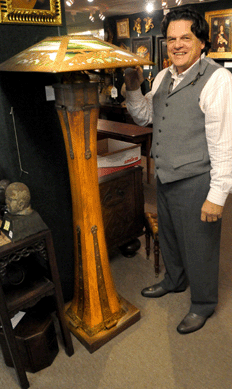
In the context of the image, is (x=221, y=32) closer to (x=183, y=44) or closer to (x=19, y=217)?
(x=183, y=44)

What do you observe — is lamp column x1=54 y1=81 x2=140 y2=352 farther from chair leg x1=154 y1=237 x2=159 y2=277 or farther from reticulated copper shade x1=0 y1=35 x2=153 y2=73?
chair leg x1=154 y1=237 x2=159 y2=277

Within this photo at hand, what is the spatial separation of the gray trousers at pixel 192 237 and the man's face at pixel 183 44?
1.89 feet

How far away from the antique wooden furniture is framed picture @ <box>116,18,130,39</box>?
18.0ft

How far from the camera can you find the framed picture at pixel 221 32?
4.33 m

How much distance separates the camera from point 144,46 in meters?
5.76

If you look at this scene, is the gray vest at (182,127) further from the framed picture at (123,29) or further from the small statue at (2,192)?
the framed picture at (123,29)

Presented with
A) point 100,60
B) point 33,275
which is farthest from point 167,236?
point 100,60

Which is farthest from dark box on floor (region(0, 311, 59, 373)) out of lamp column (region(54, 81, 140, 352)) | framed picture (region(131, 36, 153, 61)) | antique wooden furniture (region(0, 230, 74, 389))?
framed picture (region(131, 36, 153, 61))

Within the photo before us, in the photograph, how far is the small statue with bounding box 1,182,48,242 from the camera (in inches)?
59.7

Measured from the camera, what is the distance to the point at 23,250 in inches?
60.0

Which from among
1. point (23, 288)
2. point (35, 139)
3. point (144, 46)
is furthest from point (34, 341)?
point (144, 46)

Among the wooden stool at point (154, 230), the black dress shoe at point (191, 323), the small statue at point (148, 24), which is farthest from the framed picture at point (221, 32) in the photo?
the black dress shoe at point (191, 323)

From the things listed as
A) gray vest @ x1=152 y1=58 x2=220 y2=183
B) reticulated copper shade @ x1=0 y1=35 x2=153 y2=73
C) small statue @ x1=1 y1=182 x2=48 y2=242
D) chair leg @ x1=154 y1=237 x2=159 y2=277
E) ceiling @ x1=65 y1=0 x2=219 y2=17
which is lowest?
chair leg @ x1=154 y1=237 x2=159 y2=277

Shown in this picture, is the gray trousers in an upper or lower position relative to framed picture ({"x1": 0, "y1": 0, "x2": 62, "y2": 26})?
lower
